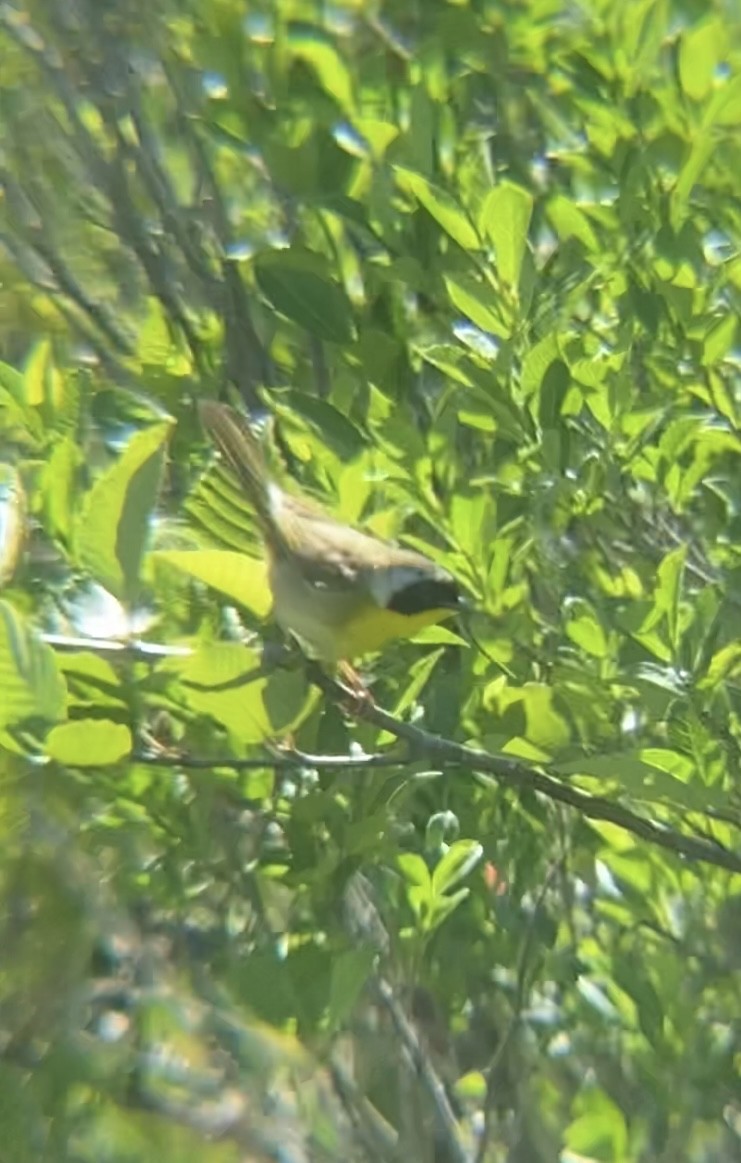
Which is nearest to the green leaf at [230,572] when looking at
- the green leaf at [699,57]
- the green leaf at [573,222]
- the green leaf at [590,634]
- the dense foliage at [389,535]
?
the dense foliage at [389,535]

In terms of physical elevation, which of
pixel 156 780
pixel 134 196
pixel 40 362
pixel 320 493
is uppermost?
pixel 134 196

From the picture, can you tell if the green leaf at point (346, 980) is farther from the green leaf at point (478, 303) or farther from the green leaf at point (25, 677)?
the green leaf at point (478, 303)

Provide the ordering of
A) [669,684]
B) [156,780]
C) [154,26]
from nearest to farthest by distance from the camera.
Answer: [669,684] → [156,780] → [154,26]

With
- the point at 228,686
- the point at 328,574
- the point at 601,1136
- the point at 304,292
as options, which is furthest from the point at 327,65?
the point at 601,1136

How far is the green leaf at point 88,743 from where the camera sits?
1.25 m

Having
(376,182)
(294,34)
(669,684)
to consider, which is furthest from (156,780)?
(294,34)

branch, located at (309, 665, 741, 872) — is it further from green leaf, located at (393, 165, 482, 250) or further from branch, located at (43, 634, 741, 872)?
green leaf, located at (393, 165, 482, 250)

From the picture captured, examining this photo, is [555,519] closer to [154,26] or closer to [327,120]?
[327,120]

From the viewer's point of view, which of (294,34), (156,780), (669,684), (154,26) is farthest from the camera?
(154,26)

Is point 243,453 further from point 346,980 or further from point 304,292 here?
point 346,980

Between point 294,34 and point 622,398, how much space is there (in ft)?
2.17

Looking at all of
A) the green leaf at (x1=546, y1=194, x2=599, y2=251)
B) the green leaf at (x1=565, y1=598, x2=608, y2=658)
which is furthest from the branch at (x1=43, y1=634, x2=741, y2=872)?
the green leaf at (x1=546, y1=194, x2=599, y2=251)

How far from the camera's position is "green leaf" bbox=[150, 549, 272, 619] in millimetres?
1329

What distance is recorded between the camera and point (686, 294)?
171cm
